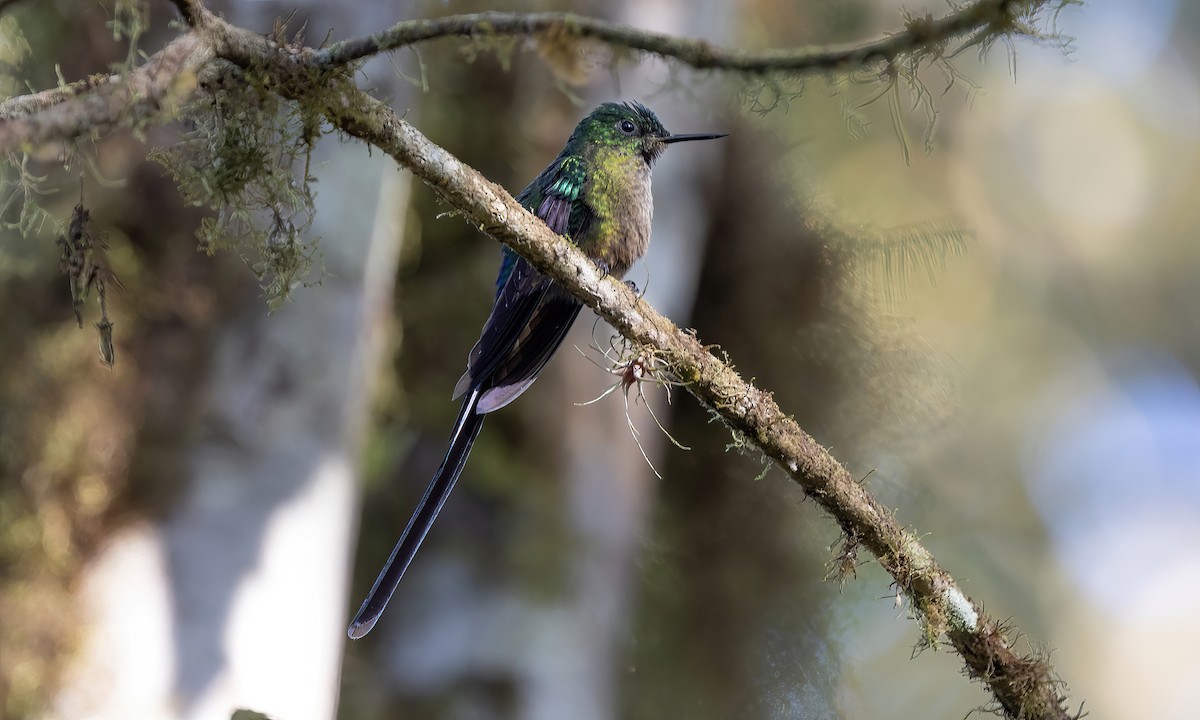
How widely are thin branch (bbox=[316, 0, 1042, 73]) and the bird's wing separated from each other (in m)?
0.80

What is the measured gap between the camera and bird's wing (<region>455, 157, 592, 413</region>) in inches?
101

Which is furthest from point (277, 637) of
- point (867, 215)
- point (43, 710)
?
point (867, 215)

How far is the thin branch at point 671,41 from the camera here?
150 cm

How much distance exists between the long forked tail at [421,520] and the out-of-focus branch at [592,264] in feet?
1.94

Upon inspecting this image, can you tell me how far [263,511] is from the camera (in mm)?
3434

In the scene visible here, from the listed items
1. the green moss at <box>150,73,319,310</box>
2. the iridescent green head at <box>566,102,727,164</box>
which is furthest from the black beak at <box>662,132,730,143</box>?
the green moss at <box>150,73,319,310</box>

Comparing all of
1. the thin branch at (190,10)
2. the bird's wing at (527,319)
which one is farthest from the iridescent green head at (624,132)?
the thin branch at (190,10)

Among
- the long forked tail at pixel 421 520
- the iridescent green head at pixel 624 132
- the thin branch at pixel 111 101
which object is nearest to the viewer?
the thin branch at pixel 111 101

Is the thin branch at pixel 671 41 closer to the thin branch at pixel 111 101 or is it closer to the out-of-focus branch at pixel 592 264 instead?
the out-of-focus branch at pixel 592 264

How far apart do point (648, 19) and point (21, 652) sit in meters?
4.12

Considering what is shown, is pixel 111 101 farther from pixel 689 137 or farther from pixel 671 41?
pixel 689 137

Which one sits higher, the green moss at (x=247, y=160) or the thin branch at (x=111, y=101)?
the green moss at (x=247, y=160)

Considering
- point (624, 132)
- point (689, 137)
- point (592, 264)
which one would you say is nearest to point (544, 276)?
point (592, 264)

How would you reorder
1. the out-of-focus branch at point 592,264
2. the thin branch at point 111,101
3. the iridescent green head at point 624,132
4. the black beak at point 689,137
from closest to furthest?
the thin branch at point 111,101 → the out-of-focus branch at point 592,264 → the black beak at point 689,137 → the iridescent green head at point 624,132
